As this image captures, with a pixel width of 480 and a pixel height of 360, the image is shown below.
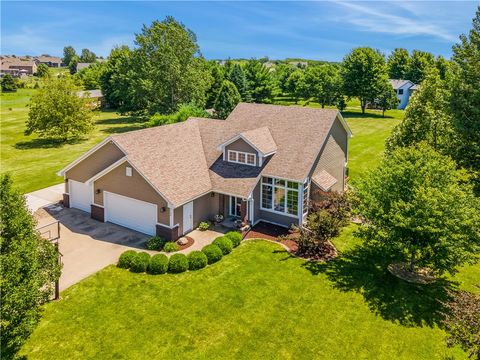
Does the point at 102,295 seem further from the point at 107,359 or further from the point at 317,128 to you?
the point at 317,128

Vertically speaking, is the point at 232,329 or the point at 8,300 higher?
the point at 8,300

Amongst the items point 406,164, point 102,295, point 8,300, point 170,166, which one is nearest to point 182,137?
point 170,166

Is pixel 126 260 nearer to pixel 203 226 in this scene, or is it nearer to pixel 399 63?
pixel 203 226

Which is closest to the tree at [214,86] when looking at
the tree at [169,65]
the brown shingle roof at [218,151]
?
the tree at [169,65]

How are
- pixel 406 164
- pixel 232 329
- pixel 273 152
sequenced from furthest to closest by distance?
pixel 273 152, pixel 406 164, pixel 232 329

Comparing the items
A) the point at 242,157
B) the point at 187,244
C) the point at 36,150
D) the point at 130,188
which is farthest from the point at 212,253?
the point at 36,150
